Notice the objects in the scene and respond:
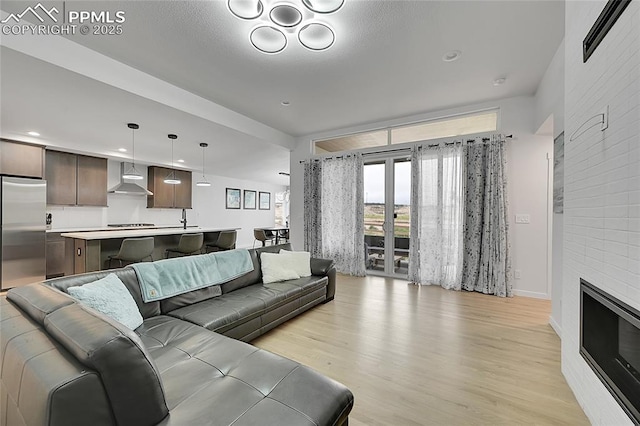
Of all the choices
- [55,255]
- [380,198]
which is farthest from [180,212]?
[380,198]

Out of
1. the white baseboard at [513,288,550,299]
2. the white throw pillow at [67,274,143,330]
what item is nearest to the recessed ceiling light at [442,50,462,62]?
the white baseboard at [513,288,550,299]

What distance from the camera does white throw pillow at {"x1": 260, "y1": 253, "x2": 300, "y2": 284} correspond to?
3139 mm

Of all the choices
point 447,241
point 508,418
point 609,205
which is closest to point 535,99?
point 447,241

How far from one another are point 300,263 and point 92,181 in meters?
5.44

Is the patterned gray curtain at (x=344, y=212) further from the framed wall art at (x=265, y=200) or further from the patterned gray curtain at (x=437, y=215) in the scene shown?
the framed wall art at (x=265, y=200)

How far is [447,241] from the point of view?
4.20 m

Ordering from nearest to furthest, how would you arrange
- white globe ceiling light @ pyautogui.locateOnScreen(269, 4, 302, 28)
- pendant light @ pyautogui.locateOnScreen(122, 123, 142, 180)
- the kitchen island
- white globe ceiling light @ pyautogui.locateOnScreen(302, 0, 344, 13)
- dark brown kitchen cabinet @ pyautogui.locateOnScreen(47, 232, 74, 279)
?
white globe ceiling light @ pyautogui.locateOnScreen(302, 0, 344, 13), white globe ceiling light @ pyautogui.locateOnScreen(269, 4, 302, 28), the kitchen island, pendant light @ pyautogui.locateOnScreen(122, 123, 142, 180), dark brown kitchen cabinet @ pyautogui.locateOnScreen(47, 232, 74, 279)

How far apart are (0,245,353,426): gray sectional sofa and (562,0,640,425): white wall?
1497 mm

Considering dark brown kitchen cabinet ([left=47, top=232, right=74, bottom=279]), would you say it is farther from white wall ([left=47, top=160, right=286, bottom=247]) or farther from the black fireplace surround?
the black fireplace surround

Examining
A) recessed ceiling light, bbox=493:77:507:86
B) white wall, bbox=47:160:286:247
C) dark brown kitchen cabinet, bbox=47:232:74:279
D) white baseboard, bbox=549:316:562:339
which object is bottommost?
white baseboard, bbox=549:316:562:339

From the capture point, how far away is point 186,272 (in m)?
2.43

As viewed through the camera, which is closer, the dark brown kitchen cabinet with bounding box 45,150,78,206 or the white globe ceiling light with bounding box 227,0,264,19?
the white globe ceiling light with bounding box 227,0,264,19

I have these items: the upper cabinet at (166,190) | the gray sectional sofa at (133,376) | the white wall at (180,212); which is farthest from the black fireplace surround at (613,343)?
the upper cabinet at (166,190)

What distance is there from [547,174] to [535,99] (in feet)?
3.50
